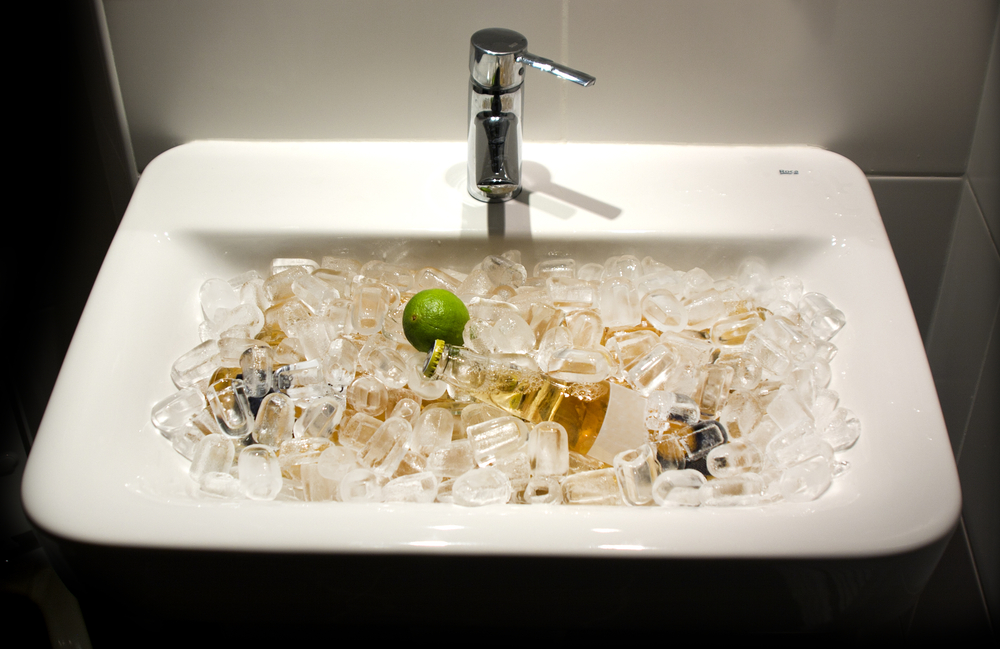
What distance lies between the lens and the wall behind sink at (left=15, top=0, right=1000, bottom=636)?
86 centimetres

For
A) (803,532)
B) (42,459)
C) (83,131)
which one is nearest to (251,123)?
(83,131)

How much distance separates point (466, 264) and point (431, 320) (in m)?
0.17

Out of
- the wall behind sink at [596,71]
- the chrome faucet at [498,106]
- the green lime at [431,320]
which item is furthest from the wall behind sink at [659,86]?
the green lime at [431,320]

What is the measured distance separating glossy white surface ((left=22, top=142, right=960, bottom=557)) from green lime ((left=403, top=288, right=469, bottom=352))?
14 centimetres

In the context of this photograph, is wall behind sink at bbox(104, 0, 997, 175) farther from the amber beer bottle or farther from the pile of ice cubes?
the amber beer bottle

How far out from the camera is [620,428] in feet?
2.19

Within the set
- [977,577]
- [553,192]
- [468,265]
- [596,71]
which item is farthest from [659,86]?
[977,577]

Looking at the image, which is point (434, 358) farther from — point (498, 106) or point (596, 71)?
point (596, 71)

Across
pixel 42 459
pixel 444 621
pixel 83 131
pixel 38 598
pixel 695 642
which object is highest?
pixel 83 131

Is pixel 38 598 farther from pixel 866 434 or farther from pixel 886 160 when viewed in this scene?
pixel 886 160

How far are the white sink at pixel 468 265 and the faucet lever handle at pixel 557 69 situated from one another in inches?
7.1

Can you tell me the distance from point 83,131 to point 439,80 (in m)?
0.46

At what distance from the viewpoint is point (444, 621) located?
590 millimetres

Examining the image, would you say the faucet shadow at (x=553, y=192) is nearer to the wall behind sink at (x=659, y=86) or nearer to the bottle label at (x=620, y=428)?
the wall behind sink at (x=659, y=86)
